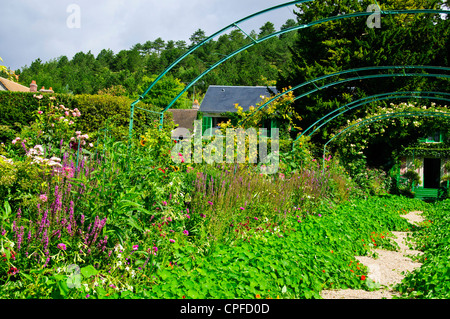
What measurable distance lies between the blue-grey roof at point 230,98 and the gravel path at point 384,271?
1649cm

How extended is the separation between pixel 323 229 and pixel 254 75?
3254cm

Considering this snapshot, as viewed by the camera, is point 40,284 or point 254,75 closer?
point 40,284

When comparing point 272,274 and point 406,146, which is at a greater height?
point 406,146

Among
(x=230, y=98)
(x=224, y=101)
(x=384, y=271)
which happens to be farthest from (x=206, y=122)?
(x=384, y=271)

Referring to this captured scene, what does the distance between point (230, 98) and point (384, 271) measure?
19.1 meters

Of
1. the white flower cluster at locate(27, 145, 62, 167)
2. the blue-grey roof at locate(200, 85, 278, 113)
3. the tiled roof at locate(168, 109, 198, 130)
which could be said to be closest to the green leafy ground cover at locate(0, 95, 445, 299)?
the white flower cluster at locate(27, 145, 62, 167)

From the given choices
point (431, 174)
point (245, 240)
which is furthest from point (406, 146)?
point (245, 240)

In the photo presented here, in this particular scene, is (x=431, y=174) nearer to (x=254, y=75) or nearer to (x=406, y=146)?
(x=406, y=146)

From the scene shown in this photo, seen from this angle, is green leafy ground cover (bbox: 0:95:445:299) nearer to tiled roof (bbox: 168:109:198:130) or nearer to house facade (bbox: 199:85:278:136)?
house facade (bbox: 199:85:278:136)

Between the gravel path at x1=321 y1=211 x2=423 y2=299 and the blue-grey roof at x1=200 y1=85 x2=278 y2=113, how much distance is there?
54.1ft

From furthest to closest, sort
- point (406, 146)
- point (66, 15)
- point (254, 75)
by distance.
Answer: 1. point (254, 75)
2. point (406, 146)
3. point (66, 15)

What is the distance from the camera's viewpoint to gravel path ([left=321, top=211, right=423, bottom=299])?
3449 mm

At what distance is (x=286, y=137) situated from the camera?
11062 mm
